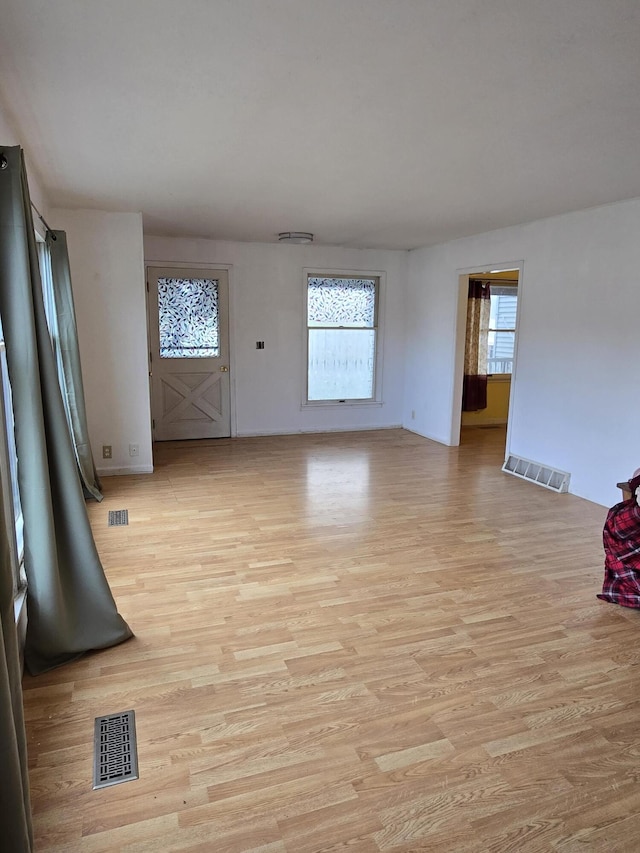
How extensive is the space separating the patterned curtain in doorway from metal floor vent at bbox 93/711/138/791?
7002 millimetres

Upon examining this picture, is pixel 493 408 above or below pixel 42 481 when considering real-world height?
below

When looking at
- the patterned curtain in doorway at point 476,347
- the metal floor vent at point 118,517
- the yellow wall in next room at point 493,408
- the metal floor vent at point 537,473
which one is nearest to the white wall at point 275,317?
the patterned curtain in doorway at point 476,347

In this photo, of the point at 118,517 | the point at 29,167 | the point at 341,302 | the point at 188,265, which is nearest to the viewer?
the point at 29,167

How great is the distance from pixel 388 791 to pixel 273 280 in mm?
6237

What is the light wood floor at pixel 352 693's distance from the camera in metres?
1.73

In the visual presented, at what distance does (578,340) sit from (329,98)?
3.42 meters

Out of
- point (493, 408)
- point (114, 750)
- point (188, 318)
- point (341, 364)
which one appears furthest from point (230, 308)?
point (114, 750)

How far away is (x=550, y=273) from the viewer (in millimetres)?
5254

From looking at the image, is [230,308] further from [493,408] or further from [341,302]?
[493,408]

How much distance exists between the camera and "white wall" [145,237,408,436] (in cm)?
699

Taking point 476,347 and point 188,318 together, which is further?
point 476,347

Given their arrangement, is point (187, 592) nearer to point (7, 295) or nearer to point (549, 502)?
point (7, 295)

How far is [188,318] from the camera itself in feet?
22.9

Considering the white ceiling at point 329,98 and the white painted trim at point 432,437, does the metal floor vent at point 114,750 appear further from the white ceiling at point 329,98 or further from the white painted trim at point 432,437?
the white painted trim at point 432,437
